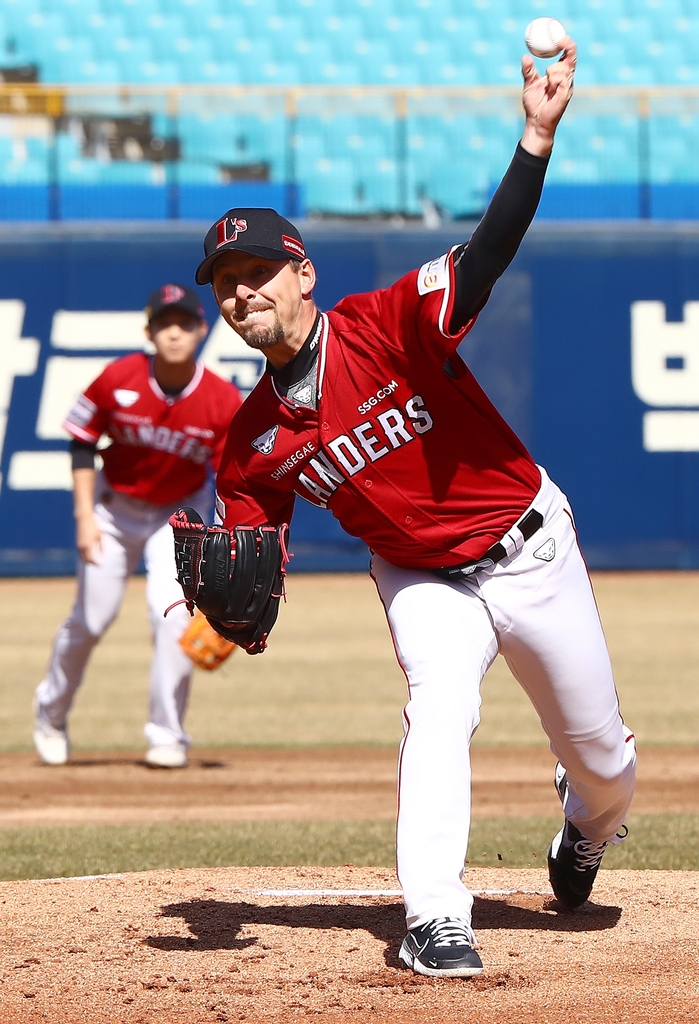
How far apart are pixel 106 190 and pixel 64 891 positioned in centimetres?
1207

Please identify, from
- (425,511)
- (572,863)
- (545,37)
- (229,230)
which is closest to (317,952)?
(572,863)

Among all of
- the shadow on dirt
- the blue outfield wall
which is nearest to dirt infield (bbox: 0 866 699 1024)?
the shadow on dirt

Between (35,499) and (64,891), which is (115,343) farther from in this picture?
(64,891)

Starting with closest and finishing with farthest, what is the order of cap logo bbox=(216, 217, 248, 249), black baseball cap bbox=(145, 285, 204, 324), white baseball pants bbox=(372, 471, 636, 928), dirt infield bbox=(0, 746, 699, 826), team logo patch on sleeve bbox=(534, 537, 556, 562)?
white baseball pants bbox=(372, 471, 636, 928), cap logo bbox=(216, 217, 248, 249), team logo patch on sleeve bbox=(534, 537, 556, 562), dirt infield bbox=(0, 746, 699, 826), black baseball cap bbox=(145, 285, 204, 324)

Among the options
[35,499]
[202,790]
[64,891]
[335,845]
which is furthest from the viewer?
[35,499]

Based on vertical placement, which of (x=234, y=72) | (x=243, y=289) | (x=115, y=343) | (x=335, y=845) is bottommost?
(x=335, y=845)

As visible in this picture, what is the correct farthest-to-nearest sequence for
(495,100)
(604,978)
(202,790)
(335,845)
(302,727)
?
1. (495,100)
2. (302,727)
3. (202,790)
4. (335,845)
5. (604,978)

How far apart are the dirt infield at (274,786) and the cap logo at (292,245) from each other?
122 inches

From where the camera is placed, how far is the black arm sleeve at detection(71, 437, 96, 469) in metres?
7.26

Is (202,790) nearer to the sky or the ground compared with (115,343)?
nearer to the ground

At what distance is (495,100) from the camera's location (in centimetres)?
1579

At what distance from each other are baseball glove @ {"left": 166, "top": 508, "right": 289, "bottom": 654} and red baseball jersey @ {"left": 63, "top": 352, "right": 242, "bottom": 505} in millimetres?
3374

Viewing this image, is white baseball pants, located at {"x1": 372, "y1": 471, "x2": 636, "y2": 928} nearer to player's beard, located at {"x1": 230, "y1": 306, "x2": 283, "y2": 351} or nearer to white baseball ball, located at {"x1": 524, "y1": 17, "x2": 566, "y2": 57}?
player's beard, located at {"x1": 230, "y1": 306, "x2": 283, "y2": 351}

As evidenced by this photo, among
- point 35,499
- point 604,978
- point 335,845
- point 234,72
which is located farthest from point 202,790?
point 234,72
